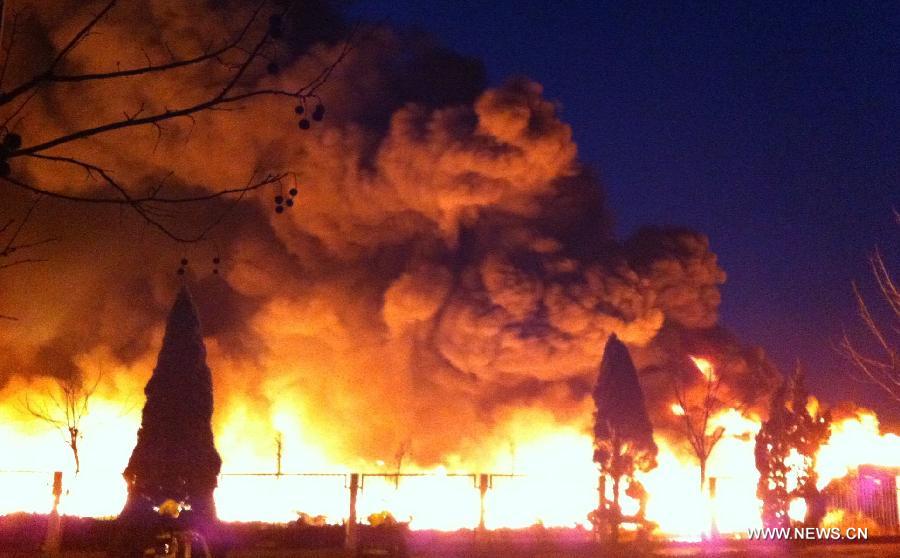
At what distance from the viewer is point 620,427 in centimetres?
2905

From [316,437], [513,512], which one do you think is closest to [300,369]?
[316,437]

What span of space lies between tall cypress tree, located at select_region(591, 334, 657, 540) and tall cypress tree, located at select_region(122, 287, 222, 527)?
1223cm

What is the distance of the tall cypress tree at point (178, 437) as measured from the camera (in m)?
20.8

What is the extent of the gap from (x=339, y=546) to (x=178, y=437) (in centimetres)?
520

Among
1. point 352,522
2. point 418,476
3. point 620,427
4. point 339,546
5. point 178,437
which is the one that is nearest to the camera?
point 178,437

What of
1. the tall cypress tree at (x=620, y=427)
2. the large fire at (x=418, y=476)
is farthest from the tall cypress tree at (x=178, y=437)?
the tall cypress tree at (x=620, y=427)

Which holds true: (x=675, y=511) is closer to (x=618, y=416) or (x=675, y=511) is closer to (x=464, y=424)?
(x=618, y=416)

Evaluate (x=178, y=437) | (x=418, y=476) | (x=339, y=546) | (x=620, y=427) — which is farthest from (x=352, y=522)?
(x=620, y=427)

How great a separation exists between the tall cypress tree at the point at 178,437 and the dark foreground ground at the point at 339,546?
1.02 meters

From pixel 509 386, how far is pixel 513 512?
1552 centimetres

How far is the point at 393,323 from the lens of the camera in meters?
48.2

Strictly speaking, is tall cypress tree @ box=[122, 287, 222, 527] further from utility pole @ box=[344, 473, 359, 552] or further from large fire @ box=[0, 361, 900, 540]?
utility pole @ box=[344, 473, 359, 552]

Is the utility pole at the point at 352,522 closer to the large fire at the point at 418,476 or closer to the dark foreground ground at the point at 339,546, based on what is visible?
the dark foreground ground at the point at 339,546

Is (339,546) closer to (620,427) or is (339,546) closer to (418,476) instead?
(418,476)
